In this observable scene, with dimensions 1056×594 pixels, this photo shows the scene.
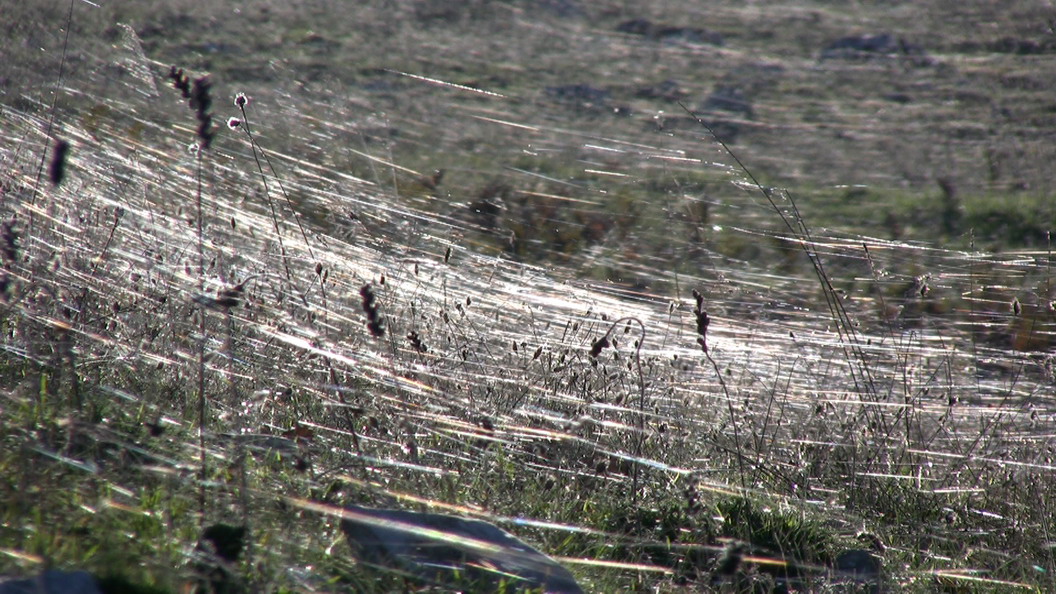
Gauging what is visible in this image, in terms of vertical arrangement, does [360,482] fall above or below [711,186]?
below

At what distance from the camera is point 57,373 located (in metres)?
2.69

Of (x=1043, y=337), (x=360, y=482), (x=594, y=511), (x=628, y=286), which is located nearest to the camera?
(x=360, y=482)

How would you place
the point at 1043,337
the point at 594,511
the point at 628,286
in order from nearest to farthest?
the point at 594,511 < the point at 1043,337 < the point at 628,286

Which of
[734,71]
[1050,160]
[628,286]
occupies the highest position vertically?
[734,71]

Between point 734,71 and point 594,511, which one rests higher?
point 734,71

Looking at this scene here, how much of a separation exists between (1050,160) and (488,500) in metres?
14.6

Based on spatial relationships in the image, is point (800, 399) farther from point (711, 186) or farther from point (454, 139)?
point (454, 139)

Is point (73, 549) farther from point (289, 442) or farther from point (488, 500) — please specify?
point (488, 500)

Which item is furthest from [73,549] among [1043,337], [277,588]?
[1043,337]

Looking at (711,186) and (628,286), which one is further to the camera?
(711,186)

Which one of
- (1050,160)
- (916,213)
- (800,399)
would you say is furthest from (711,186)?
Result: (800,399)

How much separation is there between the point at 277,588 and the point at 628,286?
675 cm

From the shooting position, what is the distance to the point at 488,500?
2.68m

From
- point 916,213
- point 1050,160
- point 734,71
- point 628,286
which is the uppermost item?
point 734,71
